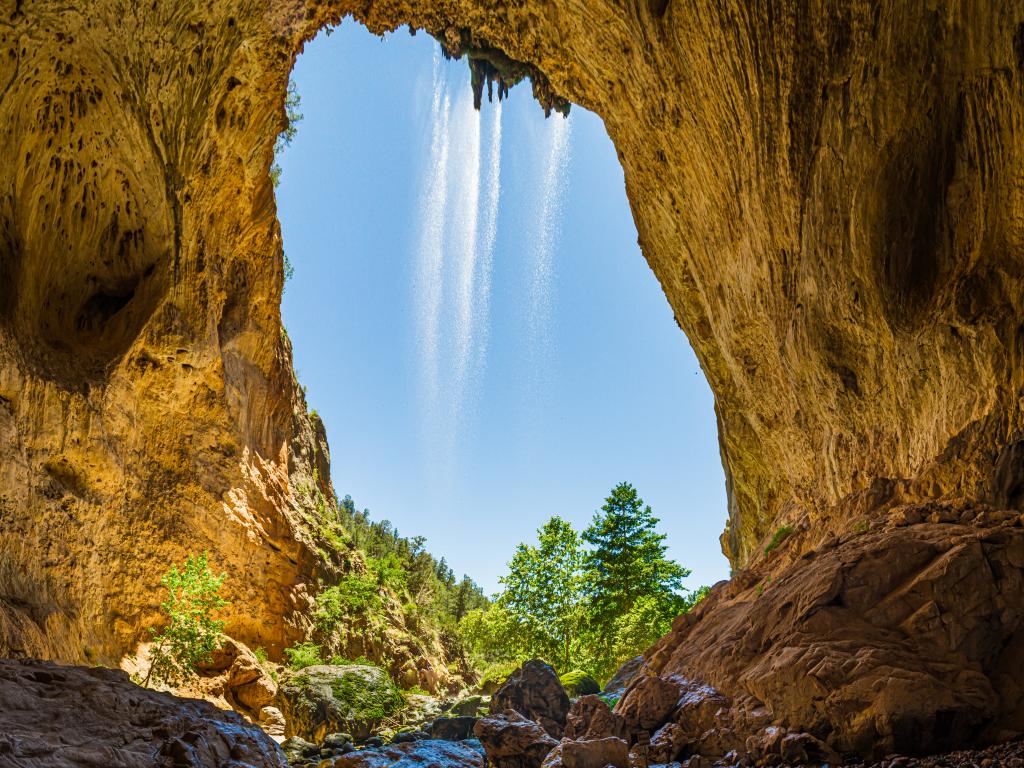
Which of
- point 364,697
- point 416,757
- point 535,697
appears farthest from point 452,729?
point 416,757

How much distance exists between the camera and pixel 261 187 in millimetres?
17188

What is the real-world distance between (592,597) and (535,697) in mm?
10773

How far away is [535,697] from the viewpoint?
50.4 feet

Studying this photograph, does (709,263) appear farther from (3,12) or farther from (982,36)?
(3,12)

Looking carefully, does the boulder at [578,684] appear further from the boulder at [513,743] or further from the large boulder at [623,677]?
the boulder at [513,743]

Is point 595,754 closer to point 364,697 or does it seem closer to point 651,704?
point 651,704

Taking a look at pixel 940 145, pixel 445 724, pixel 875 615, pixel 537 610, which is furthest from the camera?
pixel 537 610

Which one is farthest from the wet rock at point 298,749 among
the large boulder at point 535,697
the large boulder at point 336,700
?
the large boulder at point 535,697

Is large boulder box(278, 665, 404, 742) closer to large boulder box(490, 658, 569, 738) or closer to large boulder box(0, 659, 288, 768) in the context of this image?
large boulder box(490, 658, 569, 738)

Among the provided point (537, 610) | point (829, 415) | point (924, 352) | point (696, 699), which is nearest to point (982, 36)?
point (924, 352)

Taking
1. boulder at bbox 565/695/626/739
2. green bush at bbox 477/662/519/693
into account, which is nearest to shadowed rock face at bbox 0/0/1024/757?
boulder at bbox 565/695/626/739

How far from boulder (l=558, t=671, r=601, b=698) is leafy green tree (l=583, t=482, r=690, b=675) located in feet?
11.0

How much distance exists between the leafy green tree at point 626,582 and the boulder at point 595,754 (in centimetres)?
1638

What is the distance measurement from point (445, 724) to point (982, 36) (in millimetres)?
17412
